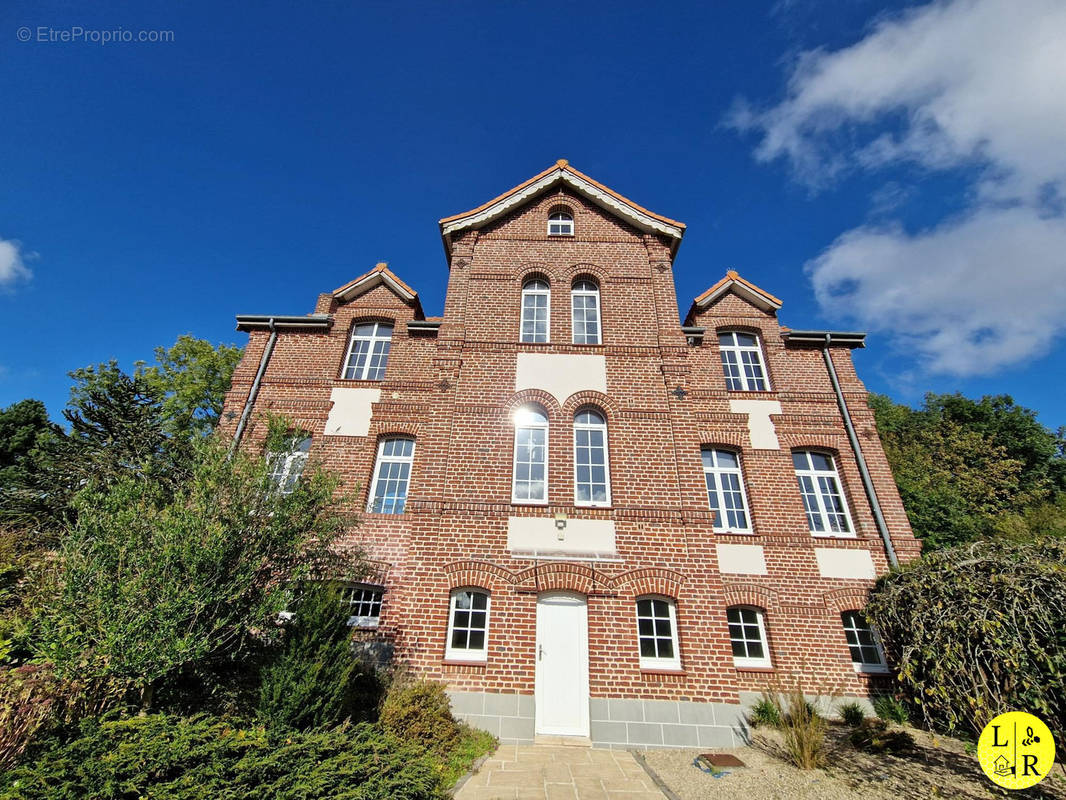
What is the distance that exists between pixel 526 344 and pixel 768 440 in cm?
677

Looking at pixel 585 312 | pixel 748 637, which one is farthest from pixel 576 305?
pixel 748 637

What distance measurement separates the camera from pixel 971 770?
6.27 m

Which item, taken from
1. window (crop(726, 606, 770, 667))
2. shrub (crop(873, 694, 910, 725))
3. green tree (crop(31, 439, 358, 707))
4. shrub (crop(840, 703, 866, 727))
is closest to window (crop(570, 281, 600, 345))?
window (crop(726, 606, 770, 667))

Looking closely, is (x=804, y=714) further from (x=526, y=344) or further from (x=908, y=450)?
(x=908, y=450)

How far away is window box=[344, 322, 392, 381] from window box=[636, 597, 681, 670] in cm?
863

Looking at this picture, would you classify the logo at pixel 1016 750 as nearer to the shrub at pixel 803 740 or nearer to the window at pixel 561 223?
the shrub at pixel 803 740

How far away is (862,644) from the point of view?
9422 mm

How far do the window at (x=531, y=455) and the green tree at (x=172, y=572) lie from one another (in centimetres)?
405

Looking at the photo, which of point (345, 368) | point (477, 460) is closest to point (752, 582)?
point (477, 460)

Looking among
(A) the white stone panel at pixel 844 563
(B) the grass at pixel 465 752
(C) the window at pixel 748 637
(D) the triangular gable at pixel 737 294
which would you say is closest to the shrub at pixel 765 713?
(C) the window at pixel 748 637

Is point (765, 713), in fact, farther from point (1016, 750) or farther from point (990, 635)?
point (1016, 750)

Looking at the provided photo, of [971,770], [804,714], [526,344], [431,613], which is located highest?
[526,344]

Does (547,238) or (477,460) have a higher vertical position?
(547,238)

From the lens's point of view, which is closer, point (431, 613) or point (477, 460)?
point (431, 613)
